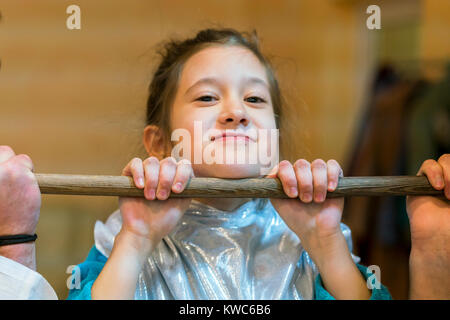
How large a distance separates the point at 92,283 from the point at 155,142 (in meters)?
0.32

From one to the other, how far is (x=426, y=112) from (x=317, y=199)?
1259 mm

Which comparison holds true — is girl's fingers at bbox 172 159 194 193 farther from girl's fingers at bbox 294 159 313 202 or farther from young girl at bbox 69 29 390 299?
girl's fingers at bbox 294 159 313 202

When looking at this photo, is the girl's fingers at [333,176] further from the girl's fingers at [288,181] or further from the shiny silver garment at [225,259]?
the shiny silver garment at [225,259]

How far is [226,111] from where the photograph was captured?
0.82 m

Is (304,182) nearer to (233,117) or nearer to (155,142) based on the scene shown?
(233,117)

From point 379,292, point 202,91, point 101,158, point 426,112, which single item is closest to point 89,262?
point 202,91

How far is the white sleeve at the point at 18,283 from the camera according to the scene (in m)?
0.64

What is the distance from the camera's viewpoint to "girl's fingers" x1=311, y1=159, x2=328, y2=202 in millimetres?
700

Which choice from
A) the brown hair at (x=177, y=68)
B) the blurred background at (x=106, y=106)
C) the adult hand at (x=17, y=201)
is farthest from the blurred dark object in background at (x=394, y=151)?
the adult hand at (x=17, y=201)

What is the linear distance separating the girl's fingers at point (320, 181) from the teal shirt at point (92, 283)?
16cm

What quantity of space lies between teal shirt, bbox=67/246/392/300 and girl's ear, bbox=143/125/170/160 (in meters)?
0.22

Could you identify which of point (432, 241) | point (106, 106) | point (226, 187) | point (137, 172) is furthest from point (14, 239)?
point (106, 106)
